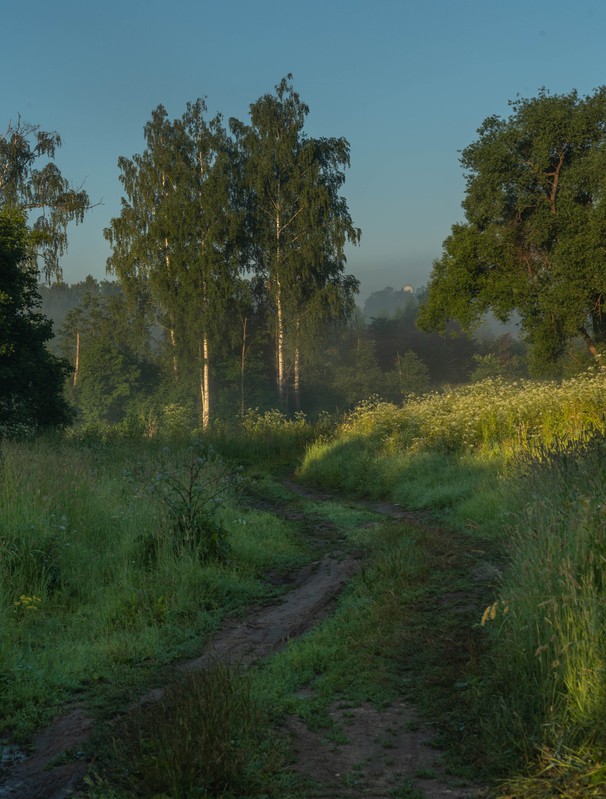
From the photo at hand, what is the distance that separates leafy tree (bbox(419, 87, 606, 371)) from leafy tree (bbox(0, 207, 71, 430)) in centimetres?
1663

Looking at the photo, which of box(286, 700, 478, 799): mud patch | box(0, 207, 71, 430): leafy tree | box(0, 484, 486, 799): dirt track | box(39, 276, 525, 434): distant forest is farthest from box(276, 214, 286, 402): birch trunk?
box(286, 700, 478, 799): mud patch

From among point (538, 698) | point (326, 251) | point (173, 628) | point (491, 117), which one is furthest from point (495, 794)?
point (326, 251)

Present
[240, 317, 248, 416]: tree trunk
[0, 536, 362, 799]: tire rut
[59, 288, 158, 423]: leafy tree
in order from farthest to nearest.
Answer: [59, 288, 158, 423]: leafy tree → [240, 317, 248, 416]: tree trunk → [0, 536, 362, 799]: tire rut

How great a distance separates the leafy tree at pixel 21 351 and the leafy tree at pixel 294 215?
17512 mm

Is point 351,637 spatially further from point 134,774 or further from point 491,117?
point 491,117

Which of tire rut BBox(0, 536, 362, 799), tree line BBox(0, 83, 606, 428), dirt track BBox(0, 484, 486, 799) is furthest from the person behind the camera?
tree line BBox(0, 83, 606, 428)

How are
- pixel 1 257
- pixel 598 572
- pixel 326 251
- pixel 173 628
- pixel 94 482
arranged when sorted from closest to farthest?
1. pixel 598 572
2. pixel 173 628
3. pixel 94 482
4. pixel 1 257
5. pixel 326 251

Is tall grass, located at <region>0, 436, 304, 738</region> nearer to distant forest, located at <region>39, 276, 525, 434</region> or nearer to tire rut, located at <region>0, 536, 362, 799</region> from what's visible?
tire rut, located at <region>0, 536, 362, 799</region>

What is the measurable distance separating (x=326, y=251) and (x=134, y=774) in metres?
33.6

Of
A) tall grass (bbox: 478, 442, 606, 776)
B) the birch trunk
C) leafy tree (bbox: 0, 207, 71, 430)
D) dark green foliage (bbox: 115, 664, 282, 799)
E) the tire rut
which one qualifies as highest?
the birch trunk

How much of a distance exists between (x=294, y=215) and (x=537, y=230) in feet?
40.8

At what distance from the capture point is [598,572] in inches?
184

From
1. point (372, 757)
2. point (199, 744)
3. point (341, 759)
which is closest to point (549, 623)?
point (372, 757)

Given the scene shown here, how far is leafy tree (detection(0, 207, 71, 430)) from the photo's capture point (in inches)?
712
